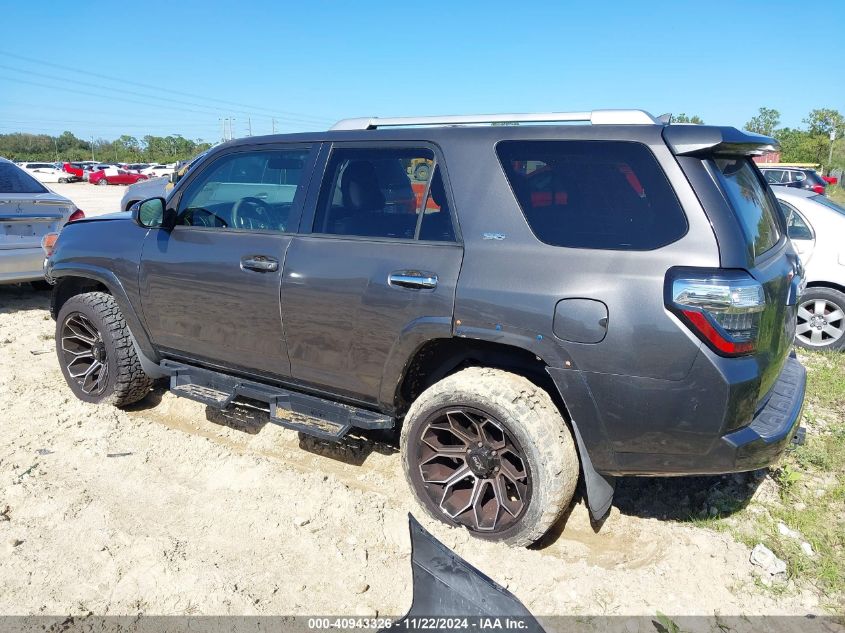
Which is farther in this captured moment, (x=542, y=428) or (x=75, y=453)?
(x=75, y=453)

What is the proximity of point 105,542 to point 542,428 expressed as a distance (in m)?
2.12

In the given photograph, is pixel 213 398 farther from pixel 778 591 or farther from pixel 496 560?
pixel 778 591

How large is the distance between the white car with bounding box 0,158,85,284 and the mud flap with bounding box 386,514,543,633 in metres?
6.18

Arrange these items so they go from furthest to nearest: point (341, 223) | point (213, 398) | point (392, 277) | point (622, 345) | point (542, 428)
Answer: point (213, 398), point (341, 223), point (392, 277), point (542, 428), point (622, 345)

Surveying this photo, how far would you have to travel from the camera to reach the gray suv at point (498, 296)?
2594mm

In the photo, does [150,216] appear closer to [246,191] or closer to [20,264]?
[246,191]

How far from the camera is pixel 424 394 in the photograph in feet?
10.5

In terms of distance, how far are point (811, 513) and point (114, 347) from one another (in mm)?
4368

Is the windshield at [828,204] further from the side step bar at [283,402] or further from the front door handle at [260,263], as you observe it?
the front door handle at [260,263]

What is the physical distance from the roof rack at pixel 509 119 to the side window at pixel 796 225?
4558 mm

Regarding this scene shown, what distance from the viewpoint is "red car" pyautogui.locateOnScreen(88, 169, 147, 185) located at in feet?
133

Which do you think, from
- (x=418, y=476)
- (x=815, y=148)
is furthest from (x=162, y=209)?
(x=815, y=148)

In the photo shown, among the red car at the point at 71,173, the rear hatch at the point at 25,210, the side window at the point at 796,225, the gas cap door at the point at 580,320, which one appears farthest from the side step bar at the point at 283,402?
the red car at the point at 71,173

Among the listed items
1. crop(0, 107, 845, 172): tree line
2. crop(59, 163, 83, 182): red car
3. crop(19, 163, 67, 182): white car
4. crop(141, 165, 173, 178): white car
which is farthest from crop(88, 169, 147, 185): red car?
crop(0, 107, 845, 172): tree line
